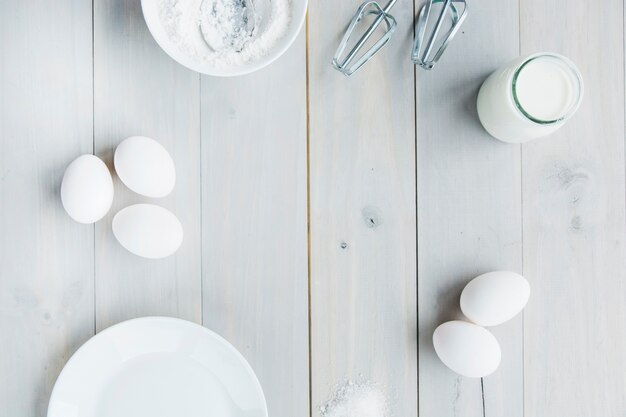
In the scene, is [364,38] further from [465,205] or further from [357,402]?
[357,402]

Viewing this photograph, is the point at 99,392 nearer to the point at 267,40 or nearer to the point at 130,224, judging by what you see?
the point at 130,224

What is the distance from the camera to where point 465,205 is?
0.70 meters

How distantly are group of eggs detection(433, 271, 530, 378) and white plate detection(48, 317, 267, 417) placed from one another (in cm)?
22

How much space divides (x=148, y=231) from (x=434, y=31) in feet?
1.31

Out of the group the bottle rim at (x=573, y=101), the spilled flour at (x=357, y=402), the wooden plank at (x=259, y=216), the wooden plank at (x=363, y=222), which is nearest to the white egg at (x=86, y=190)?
the wooden plank at (x=259, y=216)

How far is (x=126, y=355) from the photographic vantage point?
2.16 ft

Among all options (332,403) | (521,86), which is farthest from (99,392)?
(521,86)

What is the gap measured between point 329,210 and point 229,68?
0.20 metres

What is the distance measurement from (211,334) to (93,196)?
0.20 metres

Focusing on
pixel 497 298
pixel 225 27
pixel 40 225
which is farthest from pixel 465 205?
pixel 40 225

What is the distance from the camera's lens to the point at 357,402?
Result: 2.23 feet

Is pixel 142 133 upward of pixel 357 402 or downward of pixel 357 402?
upward

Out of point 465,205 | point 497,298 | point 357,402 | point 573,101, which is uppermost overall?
point 573,101

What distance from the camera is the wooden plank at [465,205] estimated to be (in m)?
0.69
